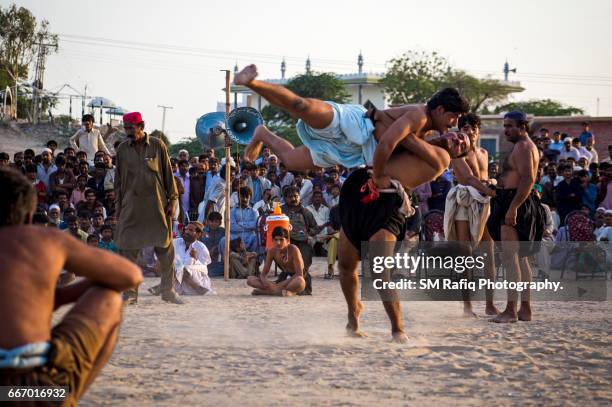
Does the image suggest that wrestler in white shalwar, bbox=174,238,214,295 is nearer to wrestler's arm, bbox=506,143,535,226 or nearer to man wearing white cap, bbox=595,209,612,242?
wrestler's arm, bbox=506,143,535,226

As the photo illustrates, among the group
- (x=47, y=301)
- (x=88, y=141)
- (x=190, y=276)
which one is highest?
(x=88, y=141)

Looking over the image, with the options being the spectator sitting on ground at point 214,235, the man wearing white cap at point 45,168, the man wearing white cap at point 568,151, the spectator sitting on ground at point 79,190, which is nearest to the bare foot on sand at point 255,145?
the spectator sitting on ground at point 214,235

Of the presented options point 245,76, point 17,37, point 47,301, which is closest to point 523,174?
point 245,76

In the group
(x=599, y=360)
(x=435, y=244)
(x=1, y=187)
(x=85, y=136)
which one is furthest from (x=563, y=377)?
(x=85, y=136)

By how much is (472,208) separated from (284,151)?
2.87 metres

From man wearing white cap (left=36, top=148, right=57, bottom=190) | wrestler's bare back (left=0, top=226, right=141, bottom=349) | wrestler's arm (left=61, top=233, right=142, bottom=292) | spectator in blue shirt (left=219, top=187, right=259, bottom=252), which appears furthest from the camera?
man wearing white cap (left=36, top=148, right=57, bottom=190)

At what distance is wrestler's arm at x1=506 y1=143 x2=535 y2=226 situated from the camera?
30.9ft

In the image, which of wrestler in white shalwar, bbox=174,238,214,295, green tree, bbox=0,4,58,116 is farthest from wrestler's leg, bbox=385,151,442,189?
green tree, bbox=0,4,58,116

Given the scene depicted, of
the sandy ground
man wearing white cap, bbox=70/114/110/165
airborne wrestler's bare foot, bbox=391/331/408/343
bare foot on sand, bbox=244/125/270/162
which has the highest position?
man wearing white cap, bbox=70/114/110/165

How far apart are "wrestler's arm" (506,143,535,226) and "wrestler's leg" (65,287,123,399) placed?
599 centimetres

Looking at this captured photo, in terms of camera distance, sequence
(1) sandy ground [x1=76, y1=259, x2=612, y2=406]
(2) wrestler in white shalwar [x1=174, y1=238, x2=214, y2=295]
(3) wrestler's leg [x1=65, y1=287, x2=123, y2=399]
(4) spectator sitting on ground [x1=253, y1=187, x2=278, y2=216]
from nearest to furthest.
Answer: (3) wrestler's leg [x1=65, y1=287, x2=123, y2=399] → (1) sandy ground [x1=76, y1=259, x2=612, y2=406] → (2) wrestler in white shalwar [x1=174, y1=238, x2=214, y2=295] → (4) spectator sitting on ground [x1=253, y1=187, x2=278, y2=216]

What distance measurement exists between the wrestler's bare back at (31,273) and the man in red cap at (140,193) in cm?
666

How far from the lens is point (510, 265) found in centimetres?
952

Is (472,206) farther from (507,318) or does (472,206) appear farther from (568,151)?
(568,151)
